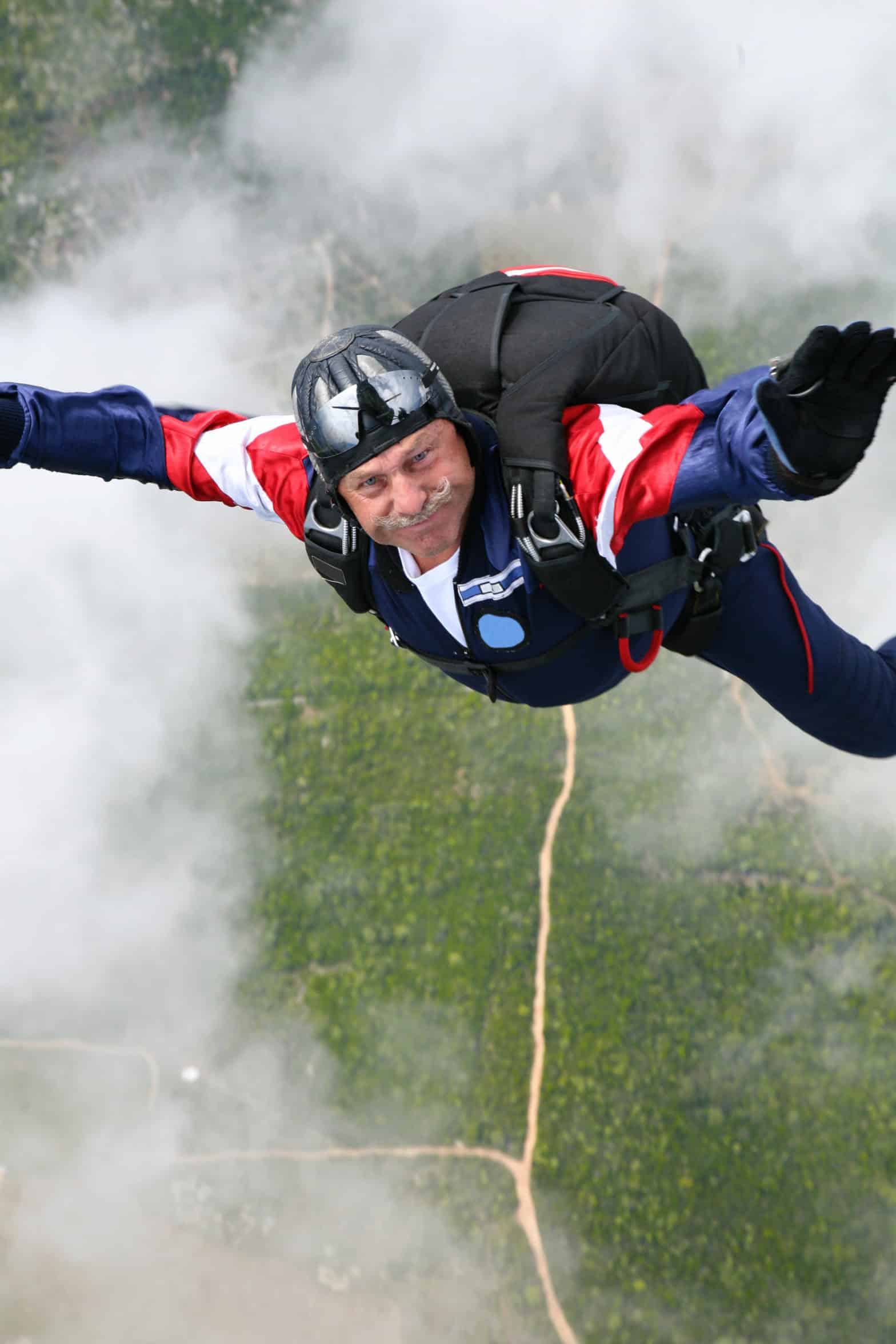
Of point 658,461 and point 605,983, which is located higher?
point 658,461

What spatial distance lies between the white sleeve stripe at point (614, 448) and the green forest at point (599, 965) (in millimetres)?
4614

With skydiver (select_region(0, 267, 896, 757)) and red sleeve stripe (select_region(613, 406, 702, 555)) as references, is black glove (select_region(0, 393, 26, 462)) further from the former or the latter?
red sleeve stripe (select_region(613, 406, 702, 555))

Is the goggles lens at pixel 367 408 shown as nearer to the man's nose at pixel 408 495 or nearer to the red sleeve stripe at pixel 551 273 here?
the man's nose at pixel 408 495

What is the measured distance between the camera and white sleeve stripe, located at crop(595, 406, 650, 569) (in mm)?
2430

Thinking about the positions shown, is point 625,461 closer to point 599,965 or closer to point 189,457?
point 189,457

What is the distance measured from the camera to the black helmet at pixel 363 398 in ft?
8.57

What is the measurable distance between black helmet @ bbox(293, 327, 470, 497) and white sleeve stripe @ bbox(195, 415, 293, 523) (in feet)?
1.20

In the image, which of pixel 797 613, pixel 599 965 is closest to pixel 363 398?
pixel 797 613

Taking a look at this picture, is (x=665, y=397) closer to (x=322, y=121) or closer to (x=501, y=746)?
(x=501, y=746)

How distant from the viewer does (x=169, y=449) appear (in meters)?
3.05

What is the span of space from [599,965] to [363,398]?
486 centimetres

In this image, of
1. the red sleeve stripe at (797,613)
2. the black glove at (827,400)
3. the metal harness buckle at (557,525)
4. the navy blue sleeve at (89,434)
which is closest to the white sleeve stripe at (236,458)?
the navy blue sleeve at (89,434)

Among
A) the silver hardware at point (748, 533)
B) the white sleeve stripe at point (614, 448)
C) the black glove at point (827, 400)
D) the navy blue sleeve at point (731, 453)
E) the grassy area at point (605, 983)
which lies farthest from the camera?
the grassy area at point (605, 983)

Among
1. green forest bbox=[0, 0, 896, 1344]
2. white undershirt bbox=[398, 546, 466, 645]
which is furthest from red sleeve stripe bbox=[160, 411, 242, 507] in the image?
green forest bbox=[0, 0, 896, 1344]
